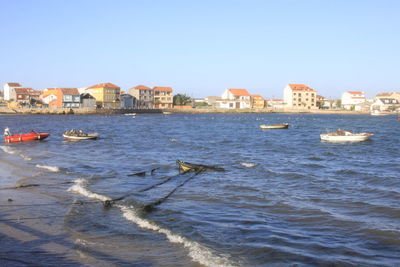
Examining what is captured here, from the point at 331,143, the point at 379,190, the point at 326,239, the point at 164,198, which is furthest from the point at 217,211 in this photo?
the point at 331,143

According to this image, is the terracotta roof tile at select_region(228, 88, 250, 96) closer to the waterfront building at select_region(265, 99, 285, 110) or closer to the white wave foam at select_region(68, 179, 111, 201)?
the waterfront building at select_region(265, 99, 285, 110)

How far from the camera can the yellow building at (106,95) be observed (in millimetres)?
143575

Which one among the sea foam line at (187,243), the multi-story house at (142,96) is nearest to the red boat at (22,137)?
the sea foam line at (187,243)

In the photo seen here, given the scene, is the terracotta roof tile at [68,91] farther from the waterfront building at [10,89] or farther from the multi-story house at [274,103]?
the multi-story house at [274,103]

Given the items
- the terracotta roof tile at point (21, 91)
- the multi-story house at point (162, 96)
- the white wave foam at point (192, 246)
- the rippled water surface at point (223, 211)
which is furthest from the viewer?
the multi-story house at point (162, 96)

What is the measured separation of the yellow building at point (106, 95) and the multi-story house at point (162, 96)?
18700 mm

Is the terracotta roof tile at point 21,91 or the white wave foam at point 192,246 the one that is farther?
the terracotta roof tile at point 21,91

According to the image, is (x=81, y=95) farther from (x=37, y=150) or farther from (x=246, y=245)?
(x=246, y=245)

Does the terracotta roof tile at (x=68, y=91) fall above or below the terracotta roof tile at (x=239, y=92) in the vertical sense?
below

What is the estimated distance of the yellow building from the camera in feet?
471

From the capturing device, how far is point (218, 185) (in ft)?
61.4

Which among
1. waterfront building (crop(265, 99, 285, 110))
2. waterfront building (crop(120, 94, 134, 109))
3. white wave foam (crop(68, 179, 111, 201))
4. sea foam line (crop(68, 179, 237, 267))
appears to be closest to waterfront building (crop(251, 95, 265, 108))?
waterfront building (crop(265, 99, 285, 110))

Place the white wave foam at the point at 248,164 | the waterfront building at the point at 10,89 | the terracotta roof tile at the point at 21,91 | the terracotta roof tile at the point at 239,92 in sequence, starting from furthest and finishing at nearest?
the terracotta roof tile at the point at 239,92, the waterfront building at the point at 10,89, the terracotta roof tile at the point at 21,91, the white wave foam at the point at 248,164

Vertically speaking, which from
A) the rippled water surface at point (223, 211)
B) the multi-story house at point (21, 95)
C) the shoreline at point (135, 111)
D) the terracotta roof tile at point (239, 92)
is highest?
the terracotta roof tile at point (239, 92)
